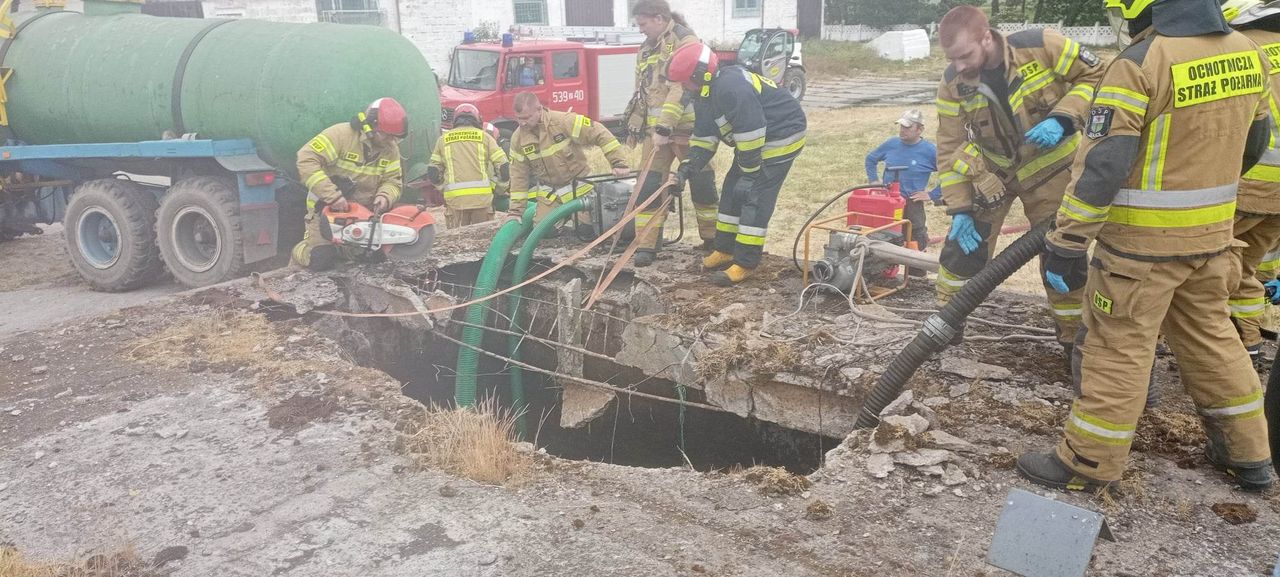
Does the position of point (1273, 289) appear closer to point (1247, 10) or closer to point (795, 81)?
point (1247, 10)

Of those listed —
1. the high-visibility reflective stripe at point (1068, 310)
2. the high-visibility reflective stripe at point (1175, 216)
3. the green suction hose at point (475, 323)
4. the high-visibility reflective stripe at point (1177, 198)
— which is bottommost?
the green suction hose at point (475, 323)

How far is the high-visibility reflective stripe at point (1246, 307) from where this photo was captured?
4164 mm

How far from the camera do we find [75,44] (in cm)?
762

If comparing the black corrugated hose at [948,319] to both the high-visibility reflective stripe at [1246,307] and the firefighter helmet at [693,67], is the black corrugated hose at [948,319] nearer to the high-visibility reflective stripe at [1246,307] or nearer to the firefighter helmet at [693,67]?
the high-visibility reflective stripe at [1246,307]

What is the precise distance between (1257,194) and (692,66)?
331cm

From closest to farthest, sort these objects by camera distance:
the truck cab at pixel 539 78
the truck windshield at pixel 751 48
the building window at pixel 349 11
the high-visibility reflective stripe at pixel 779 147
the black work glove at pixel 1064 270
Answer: the black work glove at pixel 1064 270 < the high-visibility reflective stripe at pixel 779 147 < the truck cab at pixel 539 78 < the building window at pixel 349 11 < the truck windshield at pixel 751 48

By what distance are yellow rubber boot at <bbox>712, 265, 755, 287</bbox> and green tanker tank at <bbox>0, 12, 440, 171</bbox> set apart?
3148mm

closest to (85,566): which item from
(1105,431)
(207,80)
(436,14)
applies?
(1105,431)

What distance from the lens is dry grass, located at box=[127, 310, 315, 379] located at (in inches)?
208

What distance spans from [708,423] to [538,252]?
220 cm

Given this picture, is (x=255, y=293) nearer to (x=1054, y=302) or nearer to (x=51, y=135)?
(x=51, y=135)

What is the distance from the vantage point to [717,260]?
21.1 ft

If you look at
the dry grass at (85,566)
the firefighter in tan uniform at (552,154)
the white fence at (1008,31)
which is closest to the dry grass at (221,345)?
the dry grass at (85,566)

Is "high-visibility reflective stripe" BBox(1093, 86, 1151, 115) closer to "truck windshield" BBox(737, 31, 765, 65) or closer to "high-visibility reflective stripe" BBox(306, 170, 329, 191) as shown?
"high-visibility reflective stripe" BBox(306, 170, 329, 191)
